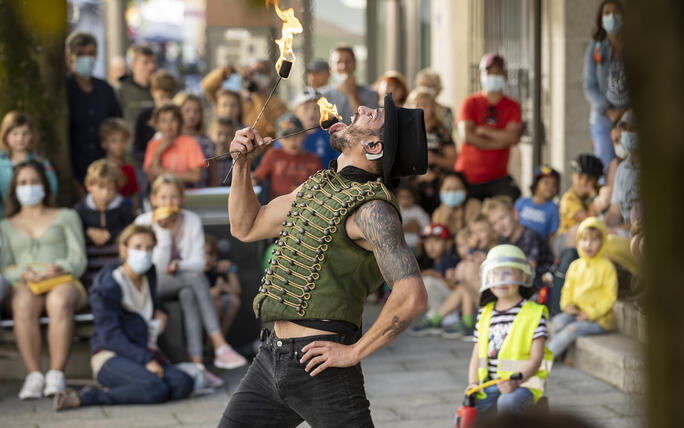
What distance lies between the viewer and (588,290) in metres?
7.60

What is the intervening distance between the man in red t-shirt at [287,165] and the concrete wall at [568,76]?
11.0ft

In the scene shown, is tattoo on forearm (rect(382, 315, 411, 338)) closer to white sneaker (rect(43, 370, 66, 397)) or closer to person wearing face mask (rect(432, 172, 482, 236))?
white sneaker (rect(43, 370, 66, 397))

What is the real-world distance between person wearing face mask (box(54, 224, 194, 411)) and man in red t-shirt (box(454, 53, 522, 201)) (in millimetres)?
3496

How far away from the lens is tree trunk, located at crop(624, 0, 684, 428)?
1.32 meters

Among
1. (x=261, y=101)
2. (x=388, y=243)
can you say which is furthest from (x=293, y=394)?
(x=261, y=101)

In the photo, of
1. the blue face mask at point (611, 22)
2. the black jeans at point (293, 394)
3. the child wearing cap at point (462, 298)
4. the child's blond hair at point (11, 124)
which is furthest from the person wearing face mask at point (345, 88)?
the black jeans at point (293, 394)

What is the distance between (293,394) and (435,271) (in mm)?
5725

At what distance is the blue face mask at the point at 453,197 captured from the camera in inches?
376

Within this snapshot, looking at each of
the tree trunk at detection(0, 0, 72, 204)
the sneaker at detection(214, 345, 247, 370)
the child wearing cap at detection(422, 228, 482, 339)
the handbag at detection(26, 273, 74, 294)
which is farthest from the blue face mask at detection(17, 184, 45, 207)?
the child wearing cap at detection(422, 228, 482, 339)

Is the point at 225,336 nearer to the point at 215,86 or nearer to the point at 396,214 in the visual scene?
the point at 215,86

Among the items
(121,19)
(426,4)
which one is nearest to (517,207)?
(426,4)

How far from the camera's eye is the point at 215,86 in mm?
10703

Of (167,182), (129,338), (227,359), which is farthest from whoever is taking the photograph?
(167,182)

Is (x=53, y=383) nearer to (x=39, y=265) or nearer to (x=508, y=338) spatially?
(x=39, y=265)
